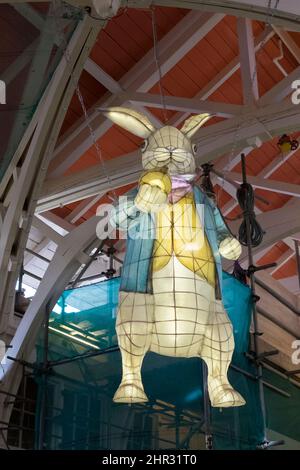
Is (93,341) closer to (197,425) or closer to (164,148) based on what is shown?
(197,425)

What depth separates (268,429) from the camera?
538cm

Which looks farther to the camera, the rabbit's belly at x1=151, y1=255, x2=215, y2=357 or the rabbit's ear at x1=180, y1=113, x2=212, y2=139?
the rabbit's ear at x1=180, y1=113, x2=212, y2=139

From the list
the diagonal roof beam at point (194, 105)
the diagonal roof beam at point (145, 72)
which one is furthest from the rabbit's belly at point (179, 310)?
the diagonal roof beam at point (145, 72)

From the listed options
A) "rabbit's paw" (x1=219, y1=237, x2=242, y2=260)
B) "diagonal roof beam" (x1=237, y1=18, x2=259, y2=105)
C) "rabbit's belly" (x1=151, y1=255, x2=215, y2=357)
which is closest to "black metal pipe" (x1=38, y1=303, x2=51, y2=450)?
"diagonal roof beam" (x1=237, y1=18, x2=259, y2=105)

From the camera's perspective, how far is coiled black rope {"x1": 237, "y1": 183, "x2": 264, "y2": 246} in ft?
17.9

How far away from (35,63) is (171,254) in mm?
1247

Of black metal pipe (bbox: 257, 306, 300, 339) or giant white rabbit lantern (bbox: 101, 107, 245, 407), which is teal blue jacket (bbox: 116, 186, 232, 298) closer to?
giant white rabbit lantern (bbox: 101, 107, 245, 407)

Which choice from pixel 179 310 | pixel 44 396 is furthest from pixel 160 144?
pixel 44 396

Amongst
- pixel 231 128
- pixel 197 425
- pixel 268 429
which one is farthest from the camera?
pixel 231 128

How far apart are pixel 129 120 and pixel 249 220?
2.50 meters

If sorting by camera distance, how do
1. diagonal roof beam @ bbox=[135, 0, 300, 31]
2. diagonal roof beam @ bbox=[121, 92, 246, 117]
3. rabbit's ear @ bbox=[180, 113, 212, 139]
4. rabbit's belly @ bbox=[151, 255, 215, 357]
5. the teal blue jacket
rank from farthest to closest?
1. diagonal roof beam @ bbox=[121, 92, 246, 117]
2. diagonal roof beam @ bbox=[135, 0, 300, 31]
3. rabbit's ear @ bbox=[180, 113, 212, 139]
4. the teal blue jacket
5. rabbit's belly @ bbox=[151, 255, 215, 357]

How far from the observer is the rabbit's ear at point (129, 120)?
327cm

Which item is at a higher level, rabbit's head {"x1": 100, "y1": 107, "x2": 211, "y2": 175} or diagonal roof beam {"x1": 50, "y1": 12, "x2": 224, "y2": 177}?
diagonal roof beam {"x1": 50, "y1": 12, "x2": 224, "y2": 177}
